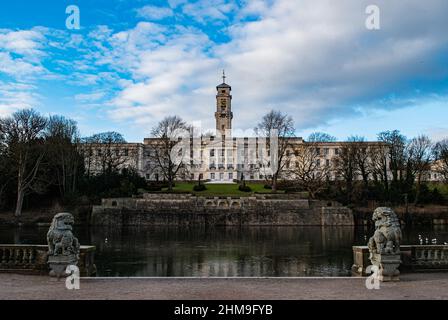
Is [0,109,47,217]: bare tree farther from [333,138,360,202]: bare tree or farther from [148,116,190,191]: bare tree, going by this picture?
[333,138,360,202]: bare tree

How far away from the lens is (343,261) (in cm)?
1964

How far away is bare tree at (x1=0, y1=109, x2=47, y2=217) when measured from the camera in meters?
44.0

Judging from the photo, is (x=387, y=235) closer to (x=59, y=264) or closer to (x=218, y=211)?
(x=59, y=264)

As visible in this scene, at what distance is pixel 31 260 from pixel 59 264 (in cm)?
185

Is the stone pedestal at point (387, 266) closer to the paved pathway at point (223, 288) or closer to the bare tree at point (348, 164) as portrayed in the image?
the paved pathway at point (223, 288)

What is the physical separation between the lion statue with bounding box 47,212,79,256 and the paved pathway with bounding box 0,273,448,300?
2.49ft

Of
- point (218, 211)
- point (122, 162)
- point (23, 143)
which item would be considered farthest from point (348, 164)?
point (23, 143)

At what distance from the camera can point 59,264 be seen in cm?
1204

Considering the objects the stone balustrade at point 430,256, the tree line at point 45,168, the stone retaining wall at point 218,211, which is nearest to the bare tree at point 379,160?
the stone retaining wall at point 218,211

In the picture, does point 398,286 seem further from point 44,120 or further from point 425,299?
point 44,120

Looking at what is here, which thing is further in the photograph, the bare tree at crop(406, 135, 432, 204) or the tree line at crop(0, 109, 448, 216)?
the bare tree at crop(406, 135, 432, 204)

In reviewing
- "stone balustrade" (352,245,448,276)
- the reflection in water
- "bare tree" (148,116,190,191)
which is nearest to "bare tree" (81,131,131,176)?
"bare tree" (148,116,190,191)

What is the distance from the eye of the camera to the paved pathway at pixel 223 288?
1000 centimetres
